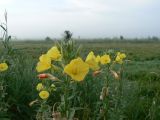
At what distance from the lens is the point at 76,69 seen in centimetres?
235

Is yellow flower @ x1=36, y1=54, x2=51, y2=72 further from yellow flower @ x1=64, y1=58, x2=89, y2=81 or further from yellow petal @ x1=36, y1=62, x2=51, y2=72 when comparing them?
yellow flower @ x1=64, y1=58, x2=89, y2=81

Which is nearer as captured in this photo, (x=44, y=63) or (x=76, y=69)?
(x=76, y=69)

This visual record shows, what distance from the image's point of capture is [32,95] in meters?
5.27

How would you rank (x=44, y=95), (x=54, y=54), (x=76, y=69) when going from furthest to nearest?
(x=44, y=95) < (x=54, y=54) < (x=76, y=69)

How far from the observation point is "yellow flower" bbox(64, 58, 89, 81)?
235 cm

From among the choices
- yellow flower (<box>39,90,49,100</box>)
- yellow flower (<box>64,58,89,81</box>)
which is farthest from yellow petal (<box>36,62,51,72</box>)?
yellow flower (<box>39,90,49,100</box>)

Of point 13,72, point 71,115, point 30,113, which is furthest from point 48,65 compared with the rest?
point 13,72

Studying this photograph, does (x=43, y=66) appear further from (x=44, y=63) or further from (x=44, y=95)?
(x=44, y=95)

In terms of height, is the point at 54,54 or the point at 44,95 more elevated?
the point at 54,54

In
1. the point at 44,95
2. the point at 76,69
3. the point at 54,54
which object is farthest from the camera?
the point at 44,95

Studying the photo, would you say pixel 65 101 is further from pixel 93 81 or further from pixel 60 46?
pixel 93 81

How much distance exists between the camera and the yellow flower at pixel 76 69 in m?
2.35

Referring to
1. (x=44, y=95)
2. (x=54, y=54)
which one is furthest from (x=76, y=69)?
(x=44, y=95)

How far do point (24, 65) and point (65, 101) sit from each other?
144 inches
